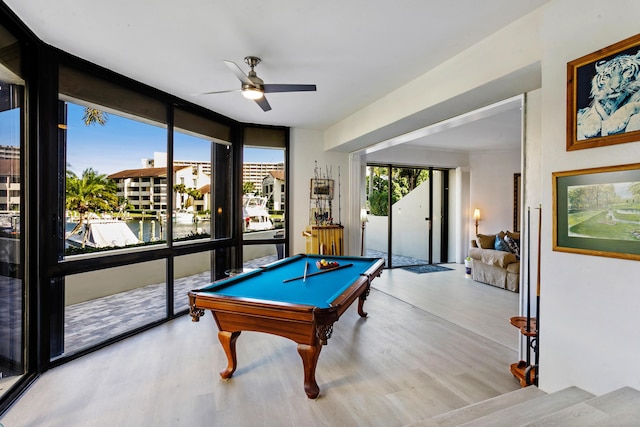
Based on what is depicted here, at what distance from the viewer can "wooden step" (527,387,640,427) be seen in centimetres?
134

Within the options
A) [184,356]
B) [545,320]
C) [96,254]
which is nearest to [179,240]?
[96,254]

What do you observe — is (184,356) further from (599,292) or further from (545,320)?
(599,292)

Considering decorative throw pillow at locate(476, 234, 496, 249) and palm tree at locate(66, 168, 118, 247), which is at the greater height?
palm tree at locate(66, 168, 118, 247)

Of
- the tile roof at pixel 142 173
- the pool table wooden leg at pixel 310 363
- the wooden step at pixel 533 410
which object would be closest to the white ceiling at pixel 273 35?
the tile roof at pixel 142 173

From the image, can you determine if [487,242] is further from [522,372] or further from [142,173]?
[142,173]

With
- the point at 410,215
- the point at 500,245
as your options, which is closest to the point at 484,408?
the point at 500,245

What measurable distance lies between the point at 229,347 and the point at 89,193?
213 centimetres

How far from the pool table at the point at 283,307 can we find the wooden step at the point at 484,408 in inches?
32.2

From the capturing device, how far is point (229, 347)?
7.88 feet

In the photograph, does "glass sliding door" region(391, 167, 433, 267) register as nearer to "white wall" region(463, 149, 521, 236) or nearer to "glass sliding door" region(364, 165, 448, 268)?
"glass sliding door" region(364, 165, 448, 268)

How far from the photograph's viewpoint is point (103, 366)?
2.65 metres

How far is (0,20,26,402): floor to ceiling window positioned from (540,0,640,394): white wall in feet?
12.2

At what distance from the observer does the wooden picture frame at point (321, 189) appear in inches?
213

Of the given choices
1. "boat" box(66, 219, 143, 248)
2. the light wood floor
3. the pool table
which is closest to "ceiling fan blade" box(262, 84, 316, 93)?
the pool table
